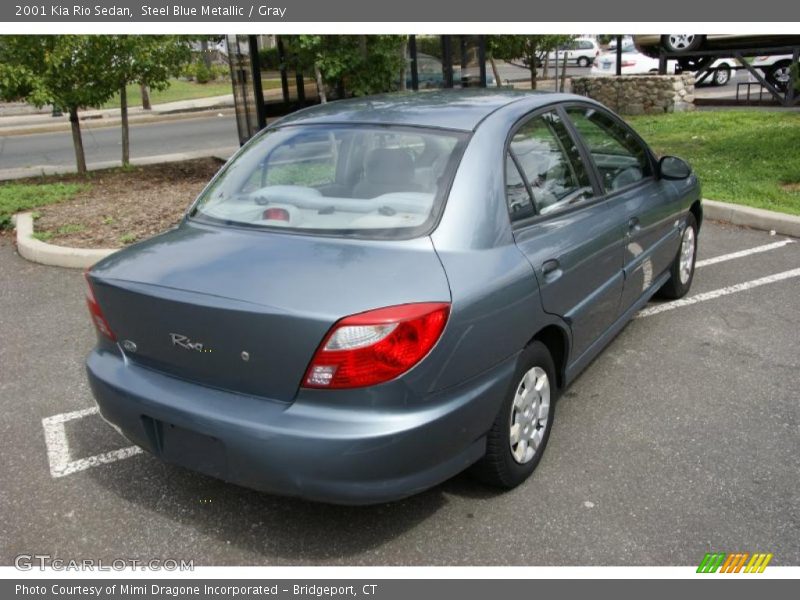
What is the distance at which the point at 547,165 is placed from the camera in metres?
3.54

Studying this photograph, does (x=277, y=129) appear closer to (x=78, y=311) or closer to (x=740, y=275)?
(x=78, y=311)

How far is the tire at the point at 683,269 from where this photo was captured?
17.1ft

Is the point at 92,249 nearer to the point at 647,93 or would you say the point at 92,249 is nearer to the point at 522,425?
the point at 522,425

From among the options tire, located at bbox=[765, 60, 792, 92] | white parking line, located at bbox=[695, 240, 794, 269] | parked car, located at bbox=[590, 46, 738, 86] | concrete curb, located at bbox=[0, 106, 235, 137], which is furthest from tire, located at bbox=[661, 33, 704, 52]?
concrete curb, located at bbox=[0, 106, 235, 137]

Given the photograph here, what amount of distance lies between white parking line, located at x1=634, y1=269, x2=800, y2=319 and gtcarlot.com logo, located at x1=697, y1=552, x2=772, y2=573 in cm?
254

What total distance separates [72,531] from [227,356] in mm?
1107

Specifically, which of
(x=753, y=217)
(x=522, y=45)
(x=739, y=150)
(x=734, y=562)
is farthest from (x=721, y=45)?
(x=734, y=562)

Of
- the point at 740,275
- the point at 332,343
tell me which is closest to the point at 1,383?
the point at 332,343

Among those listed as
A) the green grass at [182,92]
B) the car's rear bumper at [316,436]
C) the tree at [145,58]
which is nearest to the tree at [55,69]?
the tree at [145,58]

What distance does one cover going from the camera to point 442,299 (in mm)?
2562

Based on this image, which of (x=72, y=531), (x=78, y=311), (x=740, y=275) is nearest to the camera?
(x=72, y=531)

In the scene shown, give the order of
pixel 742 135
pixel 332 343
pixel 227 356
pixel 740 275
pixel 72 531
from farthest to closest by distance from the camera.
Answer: pixel 742 135 → pixel 740 275 → pixel 72 531 → pixel 227 356 → pixel 332 343

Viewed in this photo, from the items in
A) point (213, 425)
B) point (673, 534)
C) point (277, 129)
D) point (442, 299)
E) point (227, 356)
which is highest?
point (277, 129)

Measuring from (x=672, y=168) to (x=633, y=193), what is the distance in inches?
21.3
